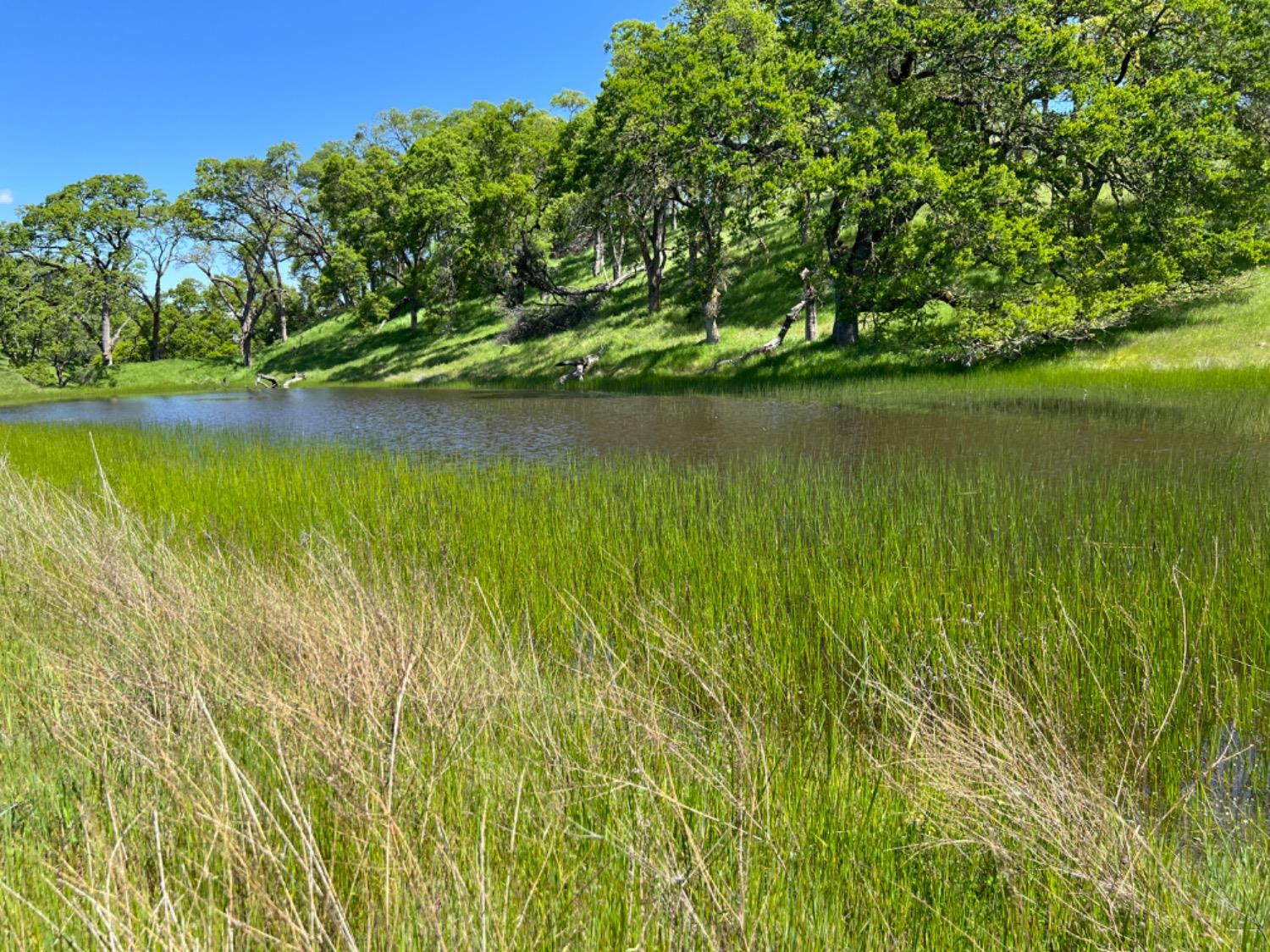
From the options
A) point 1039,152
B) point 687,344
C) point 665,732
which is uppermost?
point 1039,152

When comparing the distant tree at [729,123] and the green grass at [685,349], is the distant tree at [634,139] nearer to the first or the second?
the distant tree at [729,123]

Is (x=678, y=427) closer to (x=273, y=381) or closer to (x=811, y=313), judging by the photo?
(x=811, y=313)

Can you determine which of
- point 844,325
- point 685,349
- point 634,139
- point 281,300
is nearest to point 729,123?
point 634,139

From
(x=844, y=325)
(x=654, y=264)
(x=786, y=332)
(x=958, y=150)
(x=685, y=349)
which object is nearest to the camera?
(x=958, y=150)

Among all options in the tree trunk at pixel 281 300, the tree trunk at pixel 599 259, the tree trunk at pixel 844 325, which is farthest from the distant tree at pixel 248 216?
the tree trunk at pixel 844 325

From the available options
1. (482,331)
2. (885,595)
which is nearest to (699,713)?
(885,595)

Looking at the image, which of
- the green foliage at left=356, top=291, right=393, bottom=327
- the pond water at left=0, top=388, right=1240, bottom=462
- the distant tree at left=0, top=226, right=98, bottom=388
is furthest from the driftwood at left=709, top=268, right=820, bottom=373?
the distant tree at left=0, top=226, right=98, bottom=388

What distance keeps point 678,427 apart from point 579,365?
15558 millimetres

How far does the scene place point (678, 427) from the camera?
13.8m

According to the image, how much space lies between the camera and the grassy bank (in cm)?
174

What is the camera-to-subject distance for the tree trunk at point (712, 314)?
85.9 ft

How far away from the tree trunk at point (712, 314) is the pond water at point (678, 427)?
6323 mm

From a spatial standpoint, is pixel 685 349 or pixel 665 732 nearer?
pixel 665 732

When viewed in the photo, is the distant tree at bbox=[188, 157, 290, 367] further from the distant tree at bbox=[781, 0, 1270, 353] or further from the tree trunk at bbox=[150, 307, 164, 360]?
the distant tree at bbox=[781, 0, 1270, 353]
